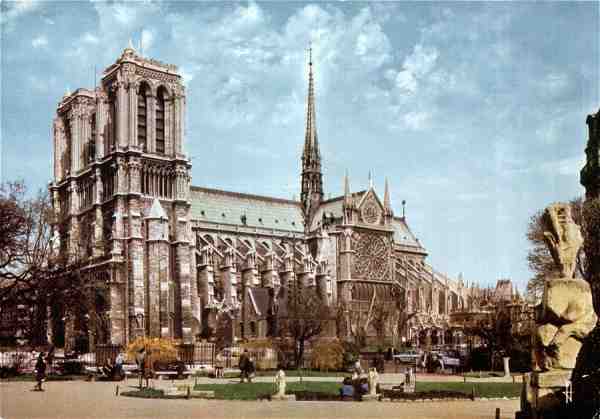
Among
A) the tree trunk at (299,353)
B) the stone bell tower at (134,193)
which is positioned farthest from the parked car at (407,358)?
the stone bell tower at (134,193)

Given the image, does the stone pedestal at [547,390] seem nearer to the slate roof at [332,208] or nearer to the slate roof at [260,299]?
the slate roof at [260,299]

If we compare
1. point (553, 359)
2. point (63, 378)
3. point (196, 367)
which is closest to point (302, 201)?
point (196, 367)

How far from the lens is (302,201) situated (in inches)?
4473

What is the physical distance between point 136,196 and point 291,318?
25324mm

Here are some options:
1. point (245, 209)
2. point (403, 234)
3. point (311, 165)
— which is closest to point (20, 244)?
point (245, 209)

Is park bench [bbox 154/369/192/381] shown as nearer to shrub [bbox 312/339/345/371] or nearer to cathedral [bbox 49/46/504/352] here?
shrub [bbox 312/339/345/371]

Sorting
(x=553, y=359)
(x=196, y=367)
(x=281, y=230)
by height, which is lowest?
(x=196, y=367)

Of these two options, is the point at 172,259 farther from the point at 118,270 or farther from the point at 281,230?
the point at 281,230

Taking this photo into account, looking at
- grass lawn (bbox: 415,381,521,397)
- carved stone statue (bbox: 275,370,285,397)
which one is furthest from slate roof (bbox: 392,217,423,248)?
carved stone statue (bbox: 275,370,285,397)

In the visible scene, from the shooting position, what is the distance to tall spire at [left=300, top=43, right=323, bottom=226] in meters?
113

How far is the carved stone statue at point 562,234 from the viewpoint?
1176cm

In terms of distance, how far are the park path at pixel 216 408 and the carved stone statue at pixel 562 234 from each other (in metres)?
8.07

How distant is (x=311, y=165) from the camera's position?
115m

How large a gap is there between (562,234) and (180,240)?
70.6 m
